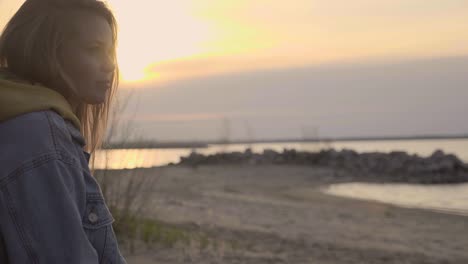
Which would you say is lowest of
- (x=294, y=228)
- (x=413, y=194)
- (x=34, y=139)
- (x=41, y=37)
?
(x=413, y=194)

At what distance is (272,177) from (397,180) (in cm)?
351

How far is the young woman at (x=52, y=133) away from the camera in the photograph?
3.51 feet

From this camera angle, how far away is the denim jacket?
3.50 ft

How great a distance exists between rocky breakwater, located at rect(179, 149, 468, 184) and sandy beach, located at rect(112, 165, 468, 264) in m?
4.39

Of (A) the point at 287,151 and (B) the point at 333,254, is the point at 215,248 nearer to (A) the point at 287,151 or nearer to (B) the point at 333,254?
(B) the point at 333,254

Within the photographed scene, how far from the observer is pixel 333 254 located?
18.6 ft

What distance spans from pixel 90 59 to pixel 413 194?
12472 millimetres

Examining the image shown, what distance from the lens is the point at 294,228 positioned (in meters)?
7.48

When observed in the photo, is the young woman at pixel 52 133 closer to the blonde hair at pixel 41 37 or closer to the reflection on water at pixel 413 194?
the blonde hair at pixel 41 37

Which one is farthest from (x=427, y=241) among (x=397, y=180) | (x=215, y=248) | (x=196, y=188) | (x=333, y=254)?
(x=397, y=180)

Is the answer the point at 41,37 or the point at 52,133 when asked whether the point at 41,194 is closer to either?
the point at 52,133

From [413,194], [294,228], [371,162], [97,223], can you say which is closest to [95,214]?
[97,223]

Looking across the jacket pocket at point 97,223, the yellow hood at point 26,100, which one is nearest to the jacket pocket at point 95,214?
the jacket pocket at point 97,223

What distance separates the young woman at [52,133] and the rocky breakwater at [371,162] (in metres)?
15.3
